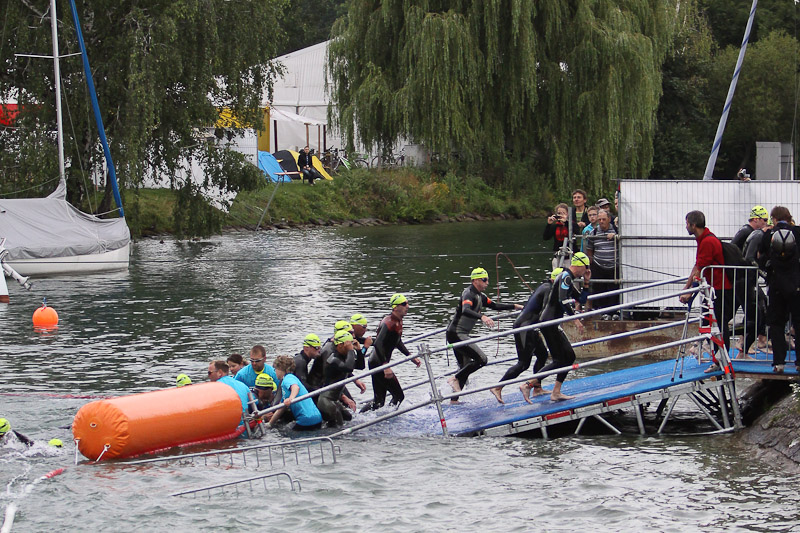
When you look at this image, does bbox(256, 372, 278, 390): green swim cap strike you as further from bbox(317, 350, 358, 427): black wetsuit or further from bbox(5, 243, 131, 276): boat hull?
bbox(5, 243, 131, 276): boat hull

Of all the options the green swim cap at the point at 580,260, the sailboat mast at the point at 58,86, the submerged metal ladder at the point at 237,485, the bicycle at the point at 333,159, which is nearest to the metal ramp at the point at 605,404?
the green swim cap at the point at 580,260

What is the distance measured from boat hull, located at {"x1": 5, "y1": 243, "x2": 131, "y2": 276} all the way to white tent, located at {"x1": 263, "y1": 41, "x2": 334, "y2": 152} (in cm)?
2916

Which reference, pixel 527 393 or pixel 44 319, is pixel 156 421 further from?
pixel 44 319

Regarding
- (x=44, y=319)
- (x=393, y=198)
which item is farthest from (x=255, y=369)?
(x=393, y=198)

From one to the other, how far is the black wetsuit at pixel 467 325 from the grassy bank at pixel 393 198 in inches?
1445

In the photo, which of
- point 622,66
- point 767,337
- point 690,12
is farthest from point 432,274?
point 690,12

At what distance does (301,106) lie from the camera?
6681 cm

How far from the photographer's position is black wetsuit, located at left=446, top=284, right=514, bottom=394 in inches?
577

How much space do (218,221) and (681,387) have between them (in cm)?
2783

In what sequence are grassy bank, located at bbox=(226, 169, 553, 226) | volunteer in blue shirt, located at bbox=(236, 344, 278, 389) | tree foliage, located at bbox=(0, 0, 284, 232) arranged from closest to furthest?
volunteer in blue shirt, located at bbox=(236, 344, 278, 389) < tree foliage, located at bbox=(0, 0, 284, 232) < grassy bank, located at bbox=(226, 169, 553, 226)

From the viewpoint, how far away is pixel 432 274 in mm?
31219

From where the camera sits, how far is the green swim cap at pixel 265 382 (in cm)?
1430

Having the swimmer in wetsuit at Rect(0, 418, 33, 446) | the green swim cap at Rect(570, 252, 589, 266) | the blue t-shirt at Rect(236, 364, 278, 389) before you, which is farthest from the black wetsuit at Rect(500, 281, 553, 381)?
the swimmer in wetsuit at Rect(0, 418, 33, 446)

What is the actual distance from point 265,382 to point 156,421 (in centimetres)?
173
